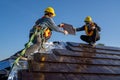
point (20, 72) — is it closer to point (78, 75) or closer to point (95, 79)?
point (78, 75)

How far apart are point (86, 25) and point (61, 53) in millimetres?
4931

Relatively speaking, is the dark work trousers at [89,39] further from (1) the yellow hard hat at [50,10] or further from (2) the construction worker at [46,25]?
(1) the yellow hard hat at [50,10]

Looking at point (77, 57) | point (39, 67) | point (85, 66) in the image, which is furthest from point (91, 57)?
point (39, 67)

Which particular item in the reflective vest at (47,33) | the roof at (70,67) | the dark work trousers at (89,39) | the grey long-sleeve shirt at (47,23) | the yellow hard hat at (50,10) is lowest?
the roof at (70,67)

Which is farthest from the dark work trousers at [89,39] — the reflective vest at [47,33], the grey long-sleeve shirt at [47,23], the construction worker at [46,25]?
the grey long-sleeve shirt at [47,23]

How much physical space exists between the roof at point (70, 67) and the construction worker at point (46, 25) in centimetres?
92

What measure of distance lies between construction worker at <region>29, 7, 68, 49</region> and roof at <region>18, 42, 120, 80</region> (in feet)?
3.01

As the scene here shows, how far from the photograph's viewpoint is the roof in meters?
6.58

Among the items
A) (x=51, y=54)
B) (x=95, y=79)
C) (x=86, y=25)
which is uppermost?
(x=86, y=25)

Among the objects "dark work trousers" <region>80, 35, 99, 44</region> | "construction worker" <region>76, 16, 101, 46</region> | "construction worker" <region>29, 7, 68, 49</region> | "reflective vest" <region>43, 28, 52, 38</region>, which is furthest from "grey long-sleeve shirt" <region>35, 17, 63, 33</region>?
"dark work trousers" <region>80, 35, 99, 44</region>

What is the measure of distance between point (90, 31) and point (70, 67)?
593 cm

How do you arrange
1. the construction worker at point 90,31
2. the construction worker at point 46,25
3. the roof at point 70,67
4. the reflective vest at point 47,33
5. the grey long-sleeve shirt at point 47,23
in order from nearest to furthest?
the roof at point 70,67
the construction worker at point 46,25
the grey long-sleeve shirt at point 47,23
the reflective vest at point 47,33
the construction worker at point 90,31

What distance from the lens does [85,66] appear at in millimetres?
8094

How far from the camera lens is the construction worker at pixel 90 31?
1306cm
